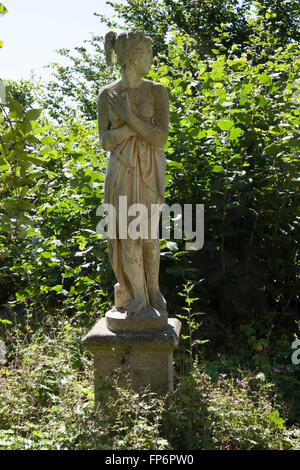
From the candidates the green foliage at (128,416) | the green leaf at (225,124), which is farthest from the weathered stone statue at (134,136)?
the green leaf at (225,124)

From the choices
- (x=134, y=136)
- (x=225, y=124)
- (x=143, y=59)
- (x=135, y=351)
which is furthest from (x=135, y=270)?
(x=225, y=124)

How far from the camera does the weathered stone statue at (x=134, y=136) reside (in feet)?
10.6

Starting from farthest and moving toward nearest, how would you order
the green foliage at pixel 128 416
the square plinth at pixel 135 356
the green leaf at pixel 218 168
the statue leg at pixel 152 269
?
the green leaf at pixel 218 168, the statue leg at pixel 152 269, the square plinth at pixel 135 356, the green foliage at pixel 128 416

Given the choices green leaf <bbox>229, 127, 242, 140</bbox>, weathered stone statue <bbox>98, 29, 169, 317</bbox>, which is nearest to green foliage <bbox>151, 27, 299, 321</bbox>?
green leaf <bbox>229, 127, 242, 140</bbox>

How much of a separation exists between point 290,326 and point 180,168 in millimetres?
1961

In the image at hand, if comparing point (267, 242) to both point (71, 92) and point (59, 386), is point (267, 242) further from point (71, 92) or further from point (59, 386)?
point (71, 92)

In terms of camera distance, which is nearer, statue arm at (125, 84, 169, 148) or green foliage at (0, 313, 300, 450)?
green foliage at (0, 313, 300, 450)

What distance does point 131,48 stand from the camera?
319 cm

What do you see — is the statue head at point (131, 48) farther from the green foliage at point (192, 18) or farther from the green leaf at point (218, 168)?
the green foliage at point (192, 18)

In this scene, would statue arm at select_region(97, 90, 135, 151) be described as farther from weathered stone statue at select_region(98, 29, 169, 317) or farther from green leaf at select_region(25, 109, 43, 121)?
green leaf at select_region(25, 109, 43, 121)

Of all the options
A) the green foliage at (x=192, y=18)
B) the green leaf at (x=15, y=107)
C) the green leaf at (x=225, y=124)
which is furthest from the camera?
the green foliage at (x=192, y=18)

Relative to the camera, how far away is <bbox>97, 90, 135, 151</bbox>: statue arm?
10.8ft

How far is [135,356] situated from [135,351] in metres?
0.04

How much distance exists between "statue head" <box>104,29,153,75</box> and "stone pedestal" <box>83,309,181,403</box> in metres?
1.71
